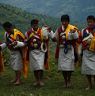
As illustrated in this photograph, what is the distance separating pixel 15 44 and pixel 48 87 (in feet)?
5.53

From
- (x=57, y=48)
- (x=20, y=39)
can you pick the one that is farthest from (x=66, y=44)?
(x=20, y=39)

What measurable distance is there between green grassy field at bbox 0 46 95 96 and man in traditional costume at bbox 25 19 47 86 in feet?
1.81

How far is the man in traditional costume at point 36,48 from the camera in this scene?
1281cm

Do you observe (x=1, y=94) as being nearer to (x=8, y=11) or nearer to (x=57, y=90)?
(x=57, y=90)

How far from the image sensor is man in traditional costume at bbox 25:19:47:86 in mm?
12812

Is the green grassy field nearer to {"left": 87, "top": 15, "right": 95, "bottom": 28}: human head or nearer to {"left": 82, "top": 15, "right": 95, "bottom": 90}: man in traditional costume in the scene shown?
{"left": 82, "top": 15, "right": 95, "bottom": 90}: man in traditional costume

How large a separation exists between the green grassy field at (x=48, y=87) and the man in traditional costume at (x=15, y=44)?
601 millimetres

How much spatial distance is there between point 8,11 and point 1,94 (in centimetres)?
7189

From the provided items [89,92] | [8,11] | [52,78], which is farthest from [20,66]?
[8,11]

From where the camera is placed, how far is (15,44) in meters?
13.0

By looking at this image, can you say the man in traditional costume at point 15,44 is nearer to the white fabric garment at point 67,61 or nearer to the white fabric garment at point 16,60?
the white fabric garment at point 16,60

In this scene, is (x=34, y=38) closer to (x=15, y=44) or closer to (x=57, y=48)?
(x=15, y=44)

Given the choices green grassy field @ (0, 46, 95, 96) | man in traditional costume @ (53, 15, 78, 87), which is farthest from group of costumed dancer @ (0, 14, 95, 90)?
green grassy field @ (0, 46, 95, 96)

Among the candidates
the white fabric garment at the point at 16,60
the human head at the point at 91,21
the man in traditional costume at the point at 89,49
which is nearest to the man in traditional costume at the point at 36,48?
the white fabric garment at the point at 16,60
